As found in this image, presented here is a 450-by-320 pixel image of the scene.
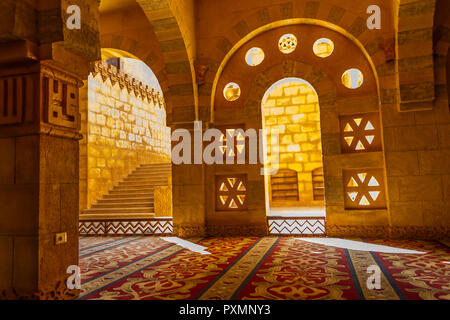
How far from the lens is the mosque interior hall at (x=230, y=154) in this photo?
8.18 feet

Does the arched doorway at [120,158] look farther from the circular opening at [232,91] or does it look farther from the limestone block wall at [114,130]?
the circular opening at [232,91]

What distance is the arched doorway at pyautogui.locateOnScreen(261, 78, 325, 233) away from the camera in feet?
31.9

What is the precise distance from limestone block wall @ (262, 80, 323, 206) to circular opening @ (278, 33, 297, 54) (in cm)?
373

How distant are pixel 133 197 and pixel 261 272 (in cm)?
551

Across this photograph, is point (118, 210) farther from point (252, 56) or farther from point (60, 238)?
point (60, 238)

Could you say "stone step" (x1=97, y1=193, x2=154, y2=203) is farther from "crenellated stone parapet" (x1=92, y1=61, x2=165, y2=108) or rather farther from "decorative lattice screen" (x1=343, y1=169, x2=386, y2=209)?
"decorative lattice screen" (x1=343, y1=169, x2=386, y2=209)

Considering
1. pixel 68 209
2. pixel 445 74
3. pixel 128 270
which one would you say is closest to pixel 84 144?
pixel 128 270

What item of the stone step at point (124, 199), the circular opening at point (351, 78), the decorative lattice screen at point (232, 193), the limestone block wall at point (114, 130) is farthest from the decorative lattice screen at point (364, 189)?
the limestone block wall at point (114, 130)

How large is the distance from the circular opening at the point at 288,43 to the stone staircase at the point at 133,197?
14.6 feet

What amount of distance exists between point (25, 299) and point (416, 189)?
536 centimetres

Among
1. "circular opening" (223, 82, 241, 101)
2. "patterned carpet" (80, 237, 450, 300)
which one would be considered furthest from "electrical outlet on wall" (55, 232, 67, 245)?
"circular opening" (223, 82, 241, 101)

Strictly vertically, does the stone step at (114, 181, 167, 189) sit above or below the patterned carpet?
above

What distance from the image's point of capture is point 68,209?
2.68 m
